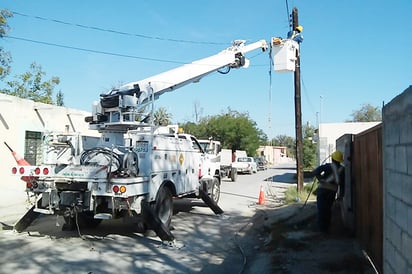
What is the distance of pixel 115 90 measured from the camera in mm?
10656

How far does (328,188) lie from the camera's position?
27.2ft

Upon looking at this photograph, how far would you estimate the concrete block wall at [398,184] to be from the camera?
10.2 feet

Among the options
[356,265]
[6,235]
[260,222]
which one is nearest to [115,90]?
[6,235]

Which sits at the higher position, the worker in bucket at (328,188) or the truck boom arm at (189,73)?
the truck boom arm at (189,73)

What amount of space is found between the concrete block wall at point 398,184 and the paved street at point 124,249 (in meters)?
3.30

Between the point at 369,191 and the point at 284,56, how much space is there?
9.80 meters

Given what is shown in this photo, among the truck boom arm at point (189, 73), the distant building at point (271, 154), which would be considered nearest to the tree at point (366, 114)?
the distant building at point (271, 154)

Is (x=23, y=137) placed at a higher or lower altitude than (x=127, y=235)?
higher

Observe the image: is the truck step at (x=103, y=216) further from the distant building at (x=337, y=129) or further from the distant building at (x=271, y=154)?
the distant building at (x=271, y=154)

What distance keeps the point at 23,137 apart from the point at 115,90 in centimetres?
747

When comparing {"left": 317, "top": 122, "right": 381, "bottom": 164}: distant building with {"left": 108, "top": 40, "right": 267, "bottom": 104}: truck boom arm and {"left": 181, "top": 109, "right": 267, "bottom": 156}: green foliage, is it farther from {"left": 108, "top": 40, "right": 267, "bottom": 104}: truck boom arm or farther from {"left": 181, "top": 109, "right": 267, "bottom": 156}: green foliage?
{"left": 181, "top": 109, "right": 267, "bottom": 156}: green foliage

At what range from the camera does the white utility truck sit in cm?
791

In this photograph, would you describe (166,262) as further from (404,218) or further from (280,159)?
(280,159)

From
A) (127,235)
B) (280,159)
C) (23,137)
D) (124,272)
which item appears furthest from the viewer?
(280,159)
